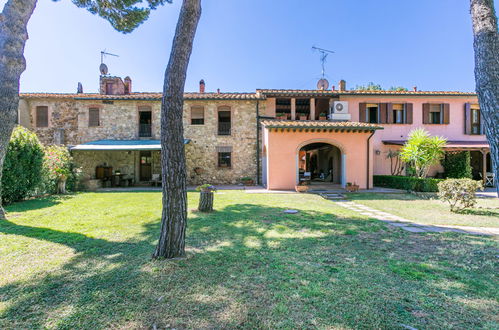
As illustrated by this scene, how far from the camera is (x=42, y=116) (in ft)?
57.9

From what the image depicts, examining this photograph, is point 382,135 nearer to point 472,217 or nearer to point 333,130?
point 333,130

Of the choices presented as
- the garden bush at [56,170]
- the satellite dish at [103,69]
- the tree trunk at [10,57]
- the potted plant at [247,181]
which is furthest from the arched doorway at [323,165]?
the satellite dish at [103,69]

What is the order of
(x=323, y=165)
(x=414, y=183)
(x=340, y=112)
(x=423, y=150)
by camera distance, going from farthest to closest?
1. (x=323, y=165)
2. (x=340, y=112)
3. (x=423, y=150)
4. (x=414, y=183)

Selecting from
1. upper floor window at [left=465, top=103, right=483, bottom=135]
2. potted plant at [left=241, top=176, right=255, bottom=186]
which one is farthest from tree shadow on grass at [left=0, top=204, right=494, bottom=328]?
upper floor window at [left=465, top=103, right=483, bottom=135]

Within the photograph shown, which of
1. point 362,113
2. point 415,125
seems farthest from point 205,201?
point 415,125

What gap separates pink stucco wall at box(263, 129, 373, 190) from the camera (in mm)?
13859

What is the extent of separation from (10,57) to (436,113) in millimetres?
24161

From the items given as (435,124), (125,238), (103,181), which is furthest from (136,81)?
(435,124)

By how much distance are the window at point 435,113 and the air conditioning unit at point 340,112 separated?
7077mm

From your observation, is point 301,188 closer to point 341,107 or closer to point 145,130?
point 341,107

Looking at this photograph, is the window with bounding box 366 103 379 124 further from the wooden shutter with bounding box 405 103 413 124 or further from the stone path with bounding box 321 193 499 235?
the stone path with bounding box 321 193 499 235

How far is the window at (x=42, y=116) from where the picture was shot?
1756 centimetres

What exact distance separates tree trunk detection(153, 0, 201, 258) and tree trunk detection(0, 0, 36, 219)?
5177 millimetres

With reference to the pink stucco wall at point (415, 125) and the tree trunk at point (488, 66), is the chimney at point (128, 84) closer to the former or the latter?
the pink stucco wall at point (415, 125)
